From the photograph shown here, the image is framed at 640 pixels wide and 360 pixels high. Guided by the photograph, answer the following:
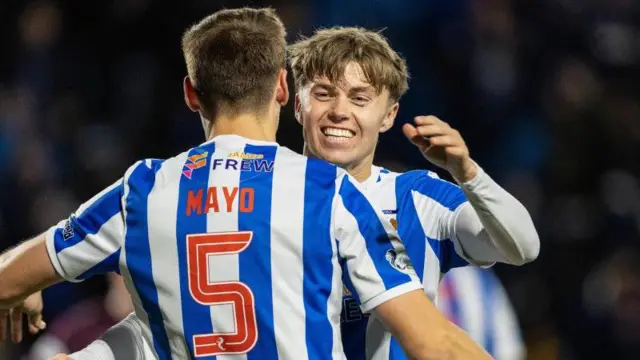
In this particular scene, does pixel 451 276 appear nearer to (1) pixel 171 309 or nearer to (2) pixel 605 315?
(2) pixel 605 315

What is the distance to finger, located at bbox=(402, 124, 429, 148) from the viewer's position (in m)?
2.94

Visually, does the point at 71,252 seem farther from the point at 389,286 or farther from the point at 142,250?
the point at 389,286

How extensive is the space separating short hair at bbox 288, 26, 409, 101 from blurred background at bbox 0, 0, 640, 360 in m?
3.63

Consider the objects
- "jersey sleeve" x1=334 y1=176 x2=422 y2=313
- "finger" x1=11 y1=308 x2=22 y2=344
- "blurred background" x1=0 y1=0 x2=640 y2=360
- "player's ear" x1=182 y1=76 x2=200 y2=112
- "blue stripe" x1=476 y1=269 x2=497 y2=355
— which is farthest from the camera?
"blurred background" x1=0 y1=0 x2=640 y2=360

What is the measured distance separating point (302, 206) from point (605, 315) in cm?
488

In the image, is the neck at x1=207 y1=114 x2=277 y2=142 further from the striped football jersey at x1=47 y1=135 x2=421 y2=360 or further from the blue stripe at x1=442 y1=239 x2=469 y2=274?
the blue stripe at x1=442 y1=239 x2=469 y2=274

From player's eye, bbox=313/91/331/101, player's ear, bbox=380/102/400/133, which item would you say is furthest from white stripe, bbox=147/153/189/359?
player's ear, bbox=380/102/400/133

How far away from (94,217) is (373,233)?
790 millimetres

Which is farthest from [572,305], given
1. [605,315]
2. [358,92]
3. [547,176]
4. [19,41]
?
[19,41]

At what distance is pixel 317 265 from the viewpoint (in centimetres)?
289

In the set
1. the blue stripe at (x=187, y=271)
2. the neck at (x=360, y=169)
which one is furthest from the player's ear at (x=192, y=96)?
the neck at (x=360, y=169)

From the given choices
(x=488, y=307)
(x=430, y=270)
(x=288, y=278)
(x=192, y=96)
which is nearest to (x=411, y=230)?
(x=430, y=270)

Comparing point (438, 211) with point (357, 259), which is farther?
point (438, 211)

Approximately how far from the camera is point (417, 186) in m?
3.69
